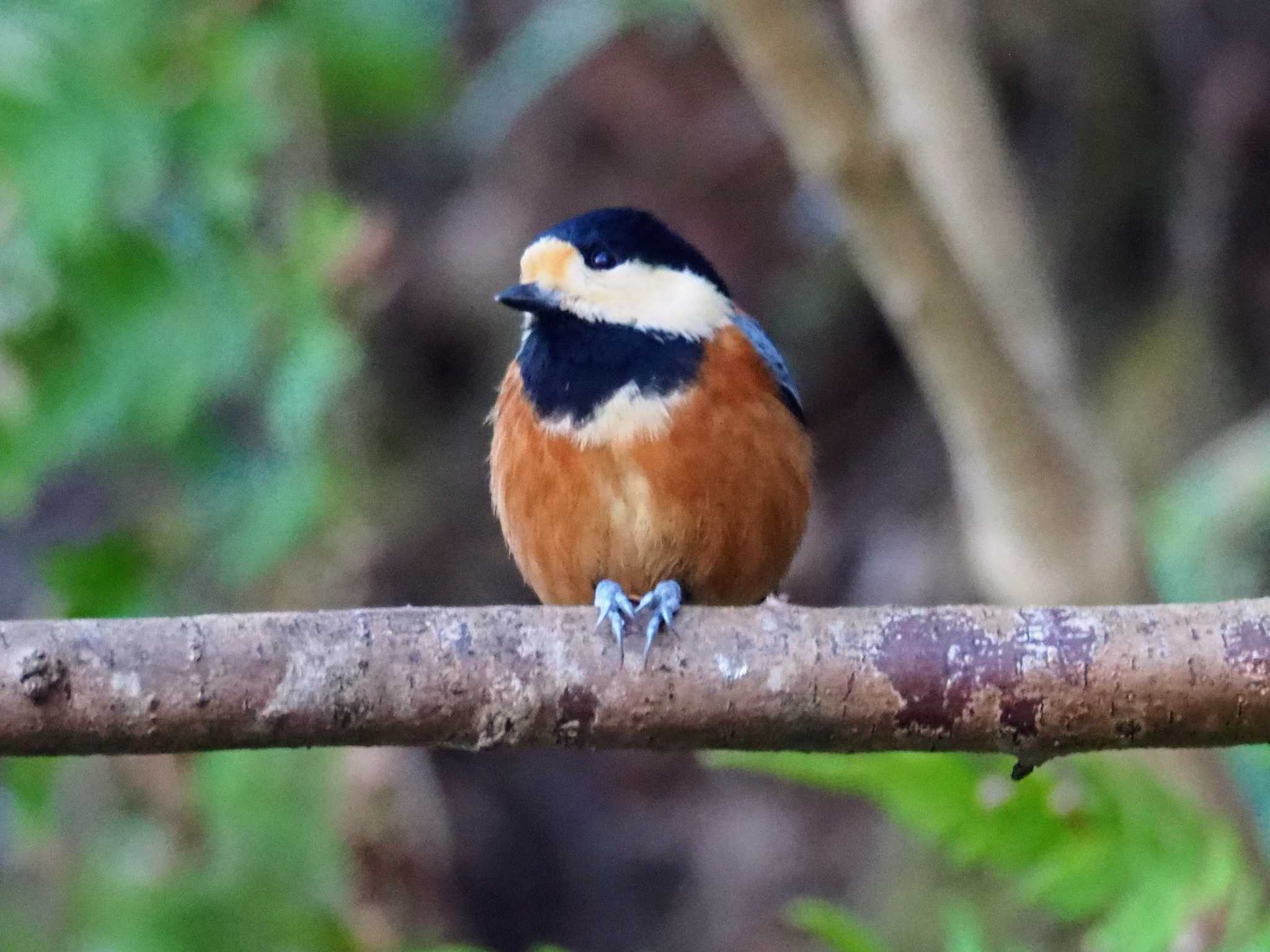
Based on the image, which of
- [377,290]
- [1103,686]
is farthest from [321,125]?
[1103,686]

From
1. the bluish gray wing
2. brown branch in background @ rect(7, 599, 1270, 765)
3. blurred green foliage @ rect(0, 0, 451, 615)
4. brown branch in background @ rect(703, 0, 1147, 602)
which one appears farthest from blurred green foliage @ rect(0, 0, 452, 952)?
brown branch in background @ rect(7, 599, 1270, 765)

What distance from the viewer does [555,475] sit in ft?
8.50

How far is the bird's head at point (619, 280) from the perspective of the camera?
2.69 meters

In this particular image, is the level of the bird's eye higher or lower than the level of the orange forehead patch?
higher

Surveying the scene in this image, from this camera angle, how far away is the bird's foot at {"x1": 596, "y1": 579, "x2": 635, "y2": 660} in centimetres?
194

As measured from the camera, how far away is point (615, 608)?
81.0 inches

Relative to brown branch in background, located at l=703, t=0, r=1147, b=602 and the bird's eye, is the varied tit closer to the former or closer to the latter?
the bird's eye

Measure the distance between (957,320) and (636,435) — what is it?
0.67 metres

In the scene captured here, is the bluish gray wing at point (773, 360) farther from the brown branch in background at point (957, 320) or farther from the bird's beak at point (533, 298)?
the bird's beak at point (533, 298)

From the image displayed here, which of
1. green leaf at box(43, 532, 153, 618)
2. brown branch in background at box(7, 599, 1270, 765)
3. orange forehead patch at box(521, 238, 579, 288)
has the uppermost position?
orange forehead patch at box(521, 238, 579, 288)

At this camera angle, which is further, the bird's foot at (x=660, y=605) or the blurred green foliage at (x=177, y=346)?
the blurred green foliage at (x=177, y=346)

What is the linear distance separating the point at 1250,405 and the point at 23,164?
139 inches

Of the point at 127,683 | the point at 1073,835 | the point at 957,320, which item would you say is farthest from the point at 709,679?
the point at 957,320

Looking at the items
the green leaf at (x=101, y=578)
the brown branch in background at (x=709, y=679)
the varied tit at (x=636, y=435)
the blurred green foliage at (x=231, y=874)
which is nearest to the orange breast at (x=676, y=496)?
the varied tit at (x=636, y=435)
